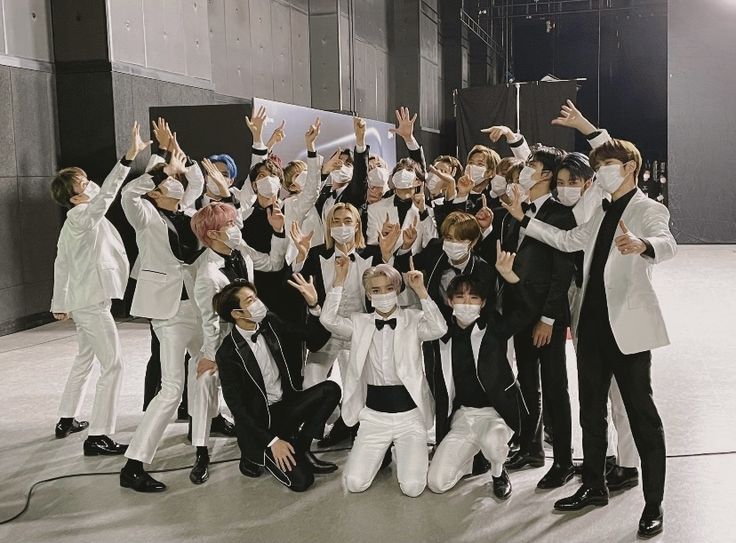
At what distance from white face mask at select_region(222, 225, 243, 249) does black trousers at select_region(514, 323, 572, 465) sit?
148cm

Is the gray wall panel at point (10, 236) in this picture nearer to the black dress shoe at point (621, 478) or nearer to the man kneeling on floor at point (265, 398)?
the man kneeling on floor at point (265, 398)

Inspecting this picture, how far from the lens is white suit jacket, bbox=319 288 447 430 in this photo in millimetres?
3973

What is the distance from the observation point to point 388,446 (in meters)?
4.04

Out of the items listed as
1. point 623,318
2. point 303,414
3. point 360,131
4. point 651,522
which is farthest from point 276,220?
point 651,522

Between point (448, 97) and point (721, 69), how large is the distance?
7.09m

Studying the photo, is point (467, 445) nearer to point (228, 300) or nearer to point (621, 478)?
point (621, 478)

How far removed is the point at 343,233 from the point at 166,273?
951 mm

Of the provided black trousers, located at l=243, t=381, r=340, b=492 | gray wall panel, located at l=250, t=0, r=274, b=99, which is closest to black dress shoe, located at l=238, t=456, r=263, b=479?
black trousers, located at l=243, t=381, r=340, b=492

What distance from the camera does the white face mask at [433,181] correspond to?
507 cm

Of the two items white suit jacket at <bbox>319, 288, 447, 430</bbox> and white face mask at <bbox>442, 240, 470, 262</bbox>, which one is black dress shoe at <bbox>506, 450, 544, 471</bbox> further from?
white face mask at <bbox>442, 240, 470, 262</bbox>

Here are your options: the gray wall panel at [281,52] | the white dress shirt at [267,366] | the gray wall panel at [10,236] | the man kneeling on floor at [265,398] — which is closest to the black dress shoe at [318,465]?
the man kneeling on floor at [265,398]

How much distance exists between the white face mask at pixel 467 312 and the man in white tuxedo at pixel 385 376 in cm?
8

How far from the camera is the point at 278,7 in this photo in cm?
1342

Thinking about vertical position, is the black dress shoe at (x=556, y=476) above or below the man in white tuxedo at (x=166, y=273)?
below
